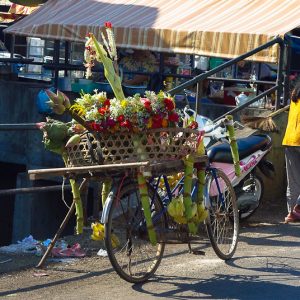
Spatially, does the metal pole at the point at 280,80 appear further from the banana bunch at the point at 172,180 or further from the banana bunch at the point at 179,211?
the banana bunch at the point at 179,211

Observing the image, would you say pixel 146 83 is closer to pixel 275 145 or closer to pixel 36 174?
pixel 275 145

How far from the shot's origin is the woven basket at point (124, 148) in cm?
694

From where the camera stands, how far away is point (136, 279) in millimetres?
7145

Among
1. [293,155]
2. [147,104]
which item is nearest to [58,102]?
[147,104]

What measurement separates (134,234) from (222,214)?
1.20 m

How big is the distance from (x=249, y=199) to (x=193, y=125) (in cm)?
279

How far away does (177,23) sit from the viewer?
14.9 metres

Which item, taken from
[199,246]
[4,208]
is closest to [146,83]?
[4,208]

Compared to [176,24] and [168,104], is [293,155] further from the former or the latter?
[176,24]

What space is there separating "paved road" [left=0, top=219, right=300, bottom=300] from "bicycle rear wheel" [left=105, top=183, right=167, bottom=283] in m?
0.12

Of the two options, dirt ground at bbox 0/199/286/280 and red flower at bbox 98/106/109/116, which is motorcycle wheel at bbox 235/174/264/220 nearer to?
dirt ground at bbox 0/199/286/280

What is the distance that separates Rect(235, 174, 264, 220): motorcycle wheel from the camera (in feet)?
32.9

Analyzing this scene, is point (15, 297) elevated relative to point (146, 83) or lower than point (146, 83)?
lower

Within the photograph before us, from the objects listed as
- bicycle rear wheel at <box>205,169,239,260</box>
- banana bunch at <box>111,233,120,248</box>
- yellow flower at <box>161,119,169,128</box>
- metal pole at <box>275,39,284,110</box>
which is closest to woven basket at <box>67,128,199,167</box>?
yellow flower at <box>161,119,169,128</box>
